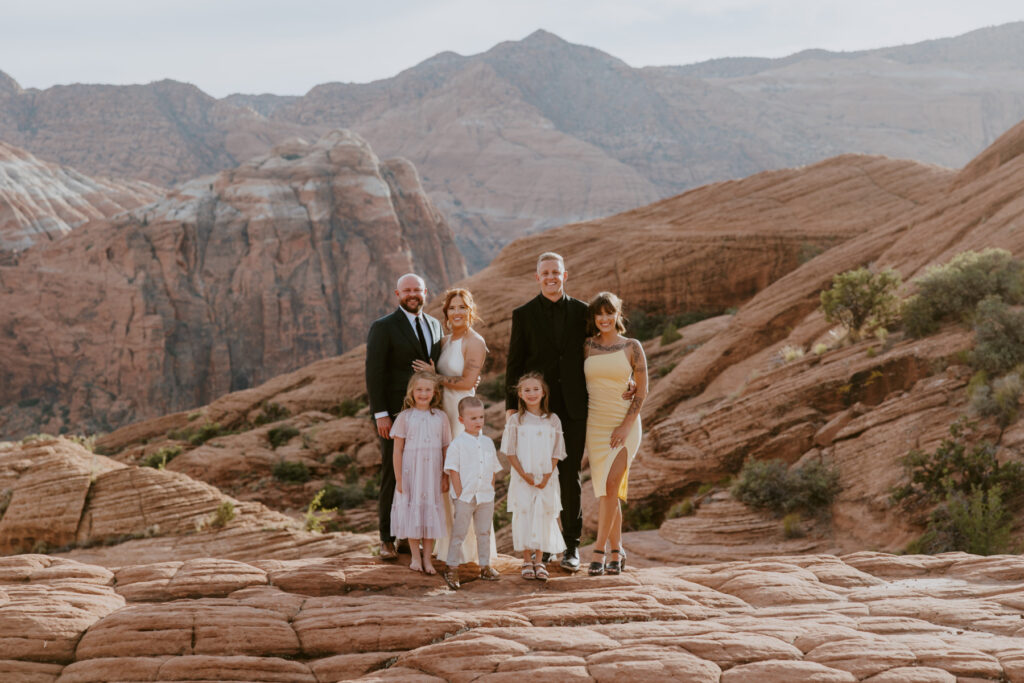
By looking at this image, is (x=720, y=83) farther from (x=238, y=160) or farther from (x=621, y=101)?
(x=238, y=160)

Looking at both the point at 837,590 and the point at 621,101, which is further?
the point at 621,101

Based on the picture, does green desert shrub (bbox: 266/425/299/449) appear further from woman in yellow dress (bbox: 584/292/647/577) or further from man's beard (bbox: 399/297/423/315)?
woman in yellow dress (bbox: 584/292/647/577)

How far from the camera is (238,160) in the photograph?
490ft

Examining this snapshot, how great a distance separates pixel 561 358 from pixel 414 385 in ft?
4.38

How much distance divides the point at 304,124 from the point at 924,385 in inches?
6718

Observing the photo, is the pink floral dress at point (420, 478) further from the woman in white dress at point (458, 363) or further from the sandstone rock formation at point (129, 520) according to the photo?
the sandstone rock formation at point (129, 520)

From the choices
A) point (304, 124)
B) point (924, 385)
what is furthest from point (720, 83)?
point (924, 385)

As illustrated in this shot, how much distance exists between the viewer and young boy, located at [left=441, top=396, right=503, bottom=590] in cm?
680

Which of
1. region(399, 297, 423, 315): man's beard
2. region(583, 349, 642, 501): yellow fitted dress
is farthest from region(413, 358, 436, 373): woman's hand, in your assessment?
region(583, 349, 642, 501): yellow fitted dress

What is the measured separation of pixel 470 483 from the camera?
22.4 ft

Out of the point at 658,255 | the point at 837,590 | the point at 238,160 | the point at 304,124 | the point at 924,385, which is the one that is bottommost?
the point at 837,590

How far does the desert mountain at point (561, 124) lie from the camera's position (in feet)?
438

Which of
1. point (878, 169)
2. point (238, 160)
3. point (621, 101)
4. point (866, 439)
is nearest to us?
point (866, 439)

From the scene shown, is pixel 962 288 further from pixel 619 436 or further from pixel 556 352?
pixel 556 352
